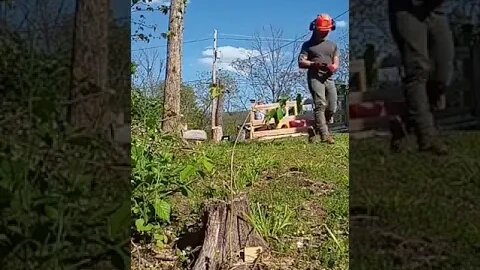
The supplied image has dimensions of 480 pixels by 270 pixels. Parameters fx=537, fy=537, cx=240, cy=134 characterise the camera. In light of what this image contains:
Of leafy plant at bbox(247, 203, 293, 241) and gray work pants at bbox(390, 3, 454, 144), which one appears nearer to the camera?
gray work pants at bbox(390, 3, 454, 144)

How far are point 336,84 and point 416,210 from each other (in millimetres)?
393

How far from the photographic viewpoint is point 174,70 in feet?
5.38

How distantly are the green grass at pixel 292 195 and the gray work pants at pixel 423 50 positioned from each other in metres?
0.58

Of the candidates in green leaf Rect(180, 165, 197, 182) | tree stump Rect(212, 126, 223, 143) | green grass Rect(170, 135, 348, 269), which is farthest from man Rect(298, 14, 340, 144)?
tree stump Rect(212, 126, 223, 143)

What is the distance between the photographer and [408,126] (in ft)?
2.33

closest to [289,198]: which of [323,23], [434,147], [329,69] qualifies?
[329,69]

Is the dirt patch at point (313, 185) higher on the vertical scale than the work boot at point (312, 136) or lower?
lower

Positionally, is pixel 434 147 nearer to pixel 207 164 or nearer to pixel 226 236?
pixel 226 236

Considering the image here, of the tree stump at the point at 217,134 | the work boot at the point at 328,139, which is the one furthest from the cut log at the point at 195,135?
the work boot at the point at 328,139

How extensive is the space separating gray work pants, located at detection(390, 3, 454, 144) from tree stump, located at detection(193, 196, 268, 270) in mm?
669

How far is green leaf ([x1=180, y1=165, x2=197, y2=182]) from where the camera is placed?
1405 mm

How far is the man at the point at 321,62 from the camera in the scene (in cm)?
100

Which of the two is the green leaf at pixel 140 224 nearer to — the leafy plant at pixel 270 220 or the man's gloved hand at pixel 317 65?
the leafy plant at pixel 270 220

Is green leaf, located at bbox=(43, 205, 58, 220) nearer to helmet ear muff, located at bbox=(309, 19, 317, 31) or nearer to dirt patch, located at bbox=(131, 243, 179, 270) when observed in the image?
dirt patch, located at bbox=(131, 243, 179, 270)
